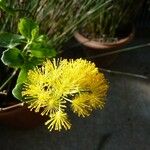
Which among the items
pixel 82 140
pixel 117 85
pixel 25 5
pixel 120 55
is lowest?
pixel 82 140

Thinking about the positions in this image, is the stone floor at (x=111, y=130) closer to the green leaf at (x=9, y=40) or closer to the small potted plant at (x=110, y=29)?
the small potted plant at (x=110, y=29)

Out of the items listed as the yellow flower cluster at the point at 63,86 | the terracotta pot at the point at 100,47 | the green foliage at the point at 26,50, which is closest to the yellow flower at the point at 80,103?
the yellow flower cluster at the point at 63,86

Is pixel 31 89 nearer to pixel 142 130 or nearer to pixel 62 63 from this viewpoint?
pixel 62 63

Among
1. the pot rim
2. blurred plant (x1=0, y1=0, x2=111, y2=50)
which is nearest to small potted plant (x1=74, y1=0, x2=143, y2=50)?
the pot rim

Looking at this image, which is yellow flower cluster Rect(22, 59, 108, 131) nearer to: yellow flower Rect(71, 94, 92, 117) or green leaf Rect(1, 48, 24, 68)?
yellow flower Rect(71, 94, 92, 117)

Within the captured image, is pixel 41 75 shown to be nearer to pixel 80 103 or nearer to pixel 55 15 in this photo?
pixel 80 103

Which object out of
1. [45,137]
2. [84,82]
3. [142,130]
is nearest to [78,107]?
[84,82]
